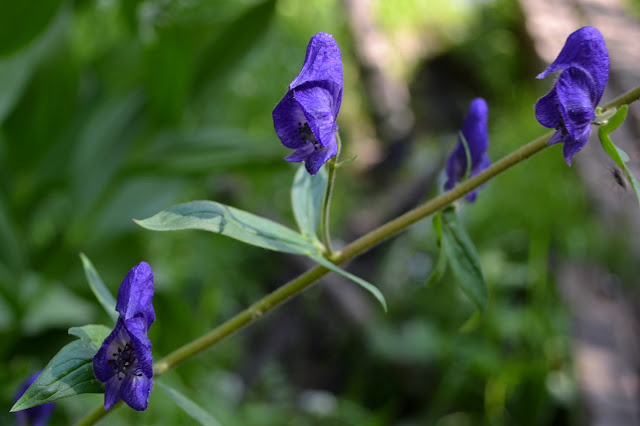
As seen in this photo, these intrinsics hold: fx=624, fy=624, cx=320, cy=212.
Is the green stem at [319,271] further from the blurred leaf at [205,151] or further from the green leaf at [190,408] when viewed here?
the blurred leaf at [205,151]

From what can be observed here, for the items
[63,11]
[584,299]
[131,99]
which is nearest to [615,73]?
[584,299]

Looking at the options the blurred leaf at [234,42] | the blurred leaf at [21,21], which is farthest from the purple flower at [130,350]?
the blurred leaf at [234,42]

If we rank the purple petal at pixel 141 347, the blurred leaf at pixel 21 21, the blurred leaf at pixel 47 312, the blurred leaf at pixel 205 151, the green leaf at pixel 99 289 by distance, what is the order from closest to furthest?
the purple petal at pixel 141 347, the green leaf at pixel 99 289, the blurred leaf at pixel 21 21, the blurred leaf at pixel 47 312, the blurred leaf at pixel 205 151

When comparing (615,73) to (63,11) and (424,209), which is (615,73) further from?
(424,209)

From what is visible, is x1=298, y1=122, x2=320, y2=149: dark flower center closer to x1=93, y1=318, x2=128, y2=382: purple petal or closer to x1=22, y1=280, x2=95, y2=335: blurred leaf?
x1=93, y1=318, x2=128, y2=382: purple petal

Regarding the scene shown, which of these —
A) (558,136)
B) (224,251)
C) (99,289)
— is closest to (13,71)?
(99,289)

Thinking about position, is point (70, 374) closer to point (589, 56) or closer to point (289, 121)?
point (289, 121)
